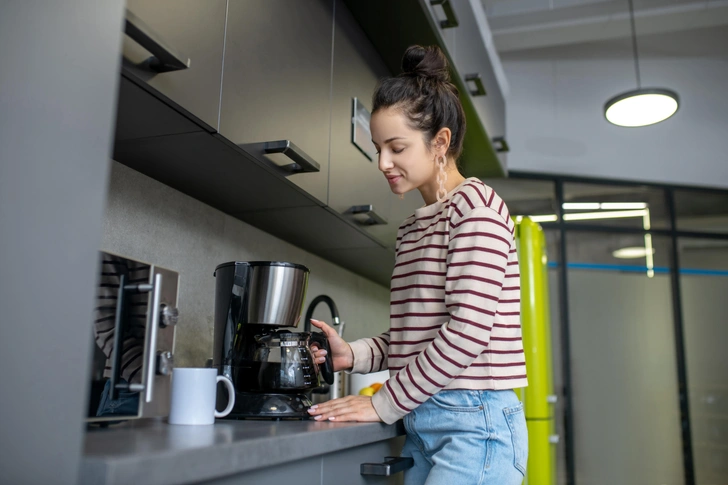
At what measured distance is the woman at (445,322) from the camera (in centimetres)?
98

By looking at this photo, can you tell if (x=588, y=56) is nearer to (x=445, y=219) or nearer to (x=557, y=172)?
(x=557, y=172)

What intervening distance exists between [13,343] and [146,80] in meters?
0.53

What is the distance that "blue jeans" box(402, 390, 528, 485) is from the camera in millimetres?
973

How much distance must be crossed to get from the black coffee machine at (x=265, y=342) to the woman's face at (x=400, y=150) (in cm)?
26

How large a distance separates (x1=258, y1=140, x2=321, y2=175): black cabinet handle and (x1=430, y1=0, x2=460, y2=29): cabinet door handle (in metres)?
0.76

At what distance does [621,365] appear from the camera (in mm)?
4145

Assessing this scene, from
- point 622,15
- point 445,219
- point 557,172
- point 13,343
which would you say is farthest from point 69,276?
point 557,172

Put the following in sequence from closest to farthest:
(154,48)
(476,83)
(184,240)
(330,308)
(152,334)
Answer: (152,334), (154,48), (184,240), (330,308), (476,83)

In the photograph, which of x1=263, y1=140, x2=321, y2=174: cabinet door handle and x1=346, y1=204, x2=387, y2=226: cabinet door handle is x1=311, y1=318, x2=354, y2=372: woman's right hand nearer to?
x1=263, y1=140, x2=321, y2=174: cabinet door handle

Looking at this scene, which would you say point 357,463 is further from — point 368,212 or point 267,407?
point 368,212

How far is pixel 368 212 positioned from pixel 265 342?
627 mm

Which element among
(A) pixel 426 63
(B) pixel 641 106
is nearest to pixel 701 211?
(B) pixel 641 106

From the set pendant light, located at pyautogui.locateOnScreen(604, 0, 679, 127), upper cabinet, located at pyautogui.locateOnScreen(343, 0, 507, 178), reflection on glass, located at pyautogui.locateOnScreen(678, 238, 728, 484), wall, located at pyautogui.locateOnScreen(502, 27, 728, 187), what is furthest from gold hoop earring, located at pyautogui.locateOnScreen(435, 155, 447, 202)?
reflection on glass, located at pyautogui.locateOnScreen(678, 238, 728, 484)

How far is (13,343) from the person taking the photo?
476 mm
